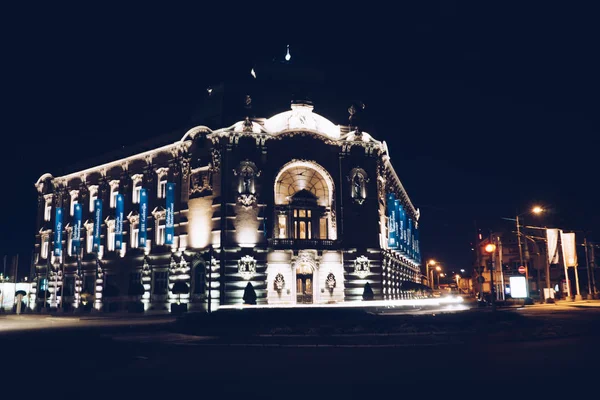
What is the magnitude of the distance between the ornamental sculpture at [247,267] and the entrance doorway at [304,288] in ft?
13.7

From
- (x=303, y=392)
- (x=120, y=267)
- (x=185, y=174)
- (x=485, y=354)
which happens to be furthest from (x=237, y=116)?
(x=303, y=392)

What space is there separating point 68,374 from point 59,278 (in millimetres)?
57053

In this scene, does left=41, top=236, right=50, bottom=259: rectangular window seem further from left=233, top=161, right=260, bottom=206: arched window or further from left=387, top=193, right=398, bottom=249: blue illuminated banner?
left=387, top=193, right=398, bottom=249: blue illuminated banner

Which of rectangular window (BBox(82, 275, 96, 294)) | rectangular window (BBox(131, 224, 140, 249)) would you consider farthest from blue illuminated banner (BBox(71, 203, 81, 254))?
rectangular window (BBox(131, 224, 140, 249))

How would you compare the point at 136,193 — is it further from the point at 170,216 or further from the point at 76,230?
the point at 76,230

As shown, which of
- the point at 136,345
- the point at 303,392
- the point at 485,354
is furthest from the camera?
the point at 136,345

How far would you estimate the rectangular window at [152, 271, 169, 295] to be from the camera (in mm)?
51562

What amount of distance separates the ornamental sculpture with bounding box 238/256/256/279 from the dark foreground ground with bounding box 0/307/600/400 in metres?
21.3

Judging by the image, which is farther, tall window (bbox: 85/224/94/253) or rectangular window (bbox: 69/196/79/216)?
rectangular window (bbox: 69/196/79/216)

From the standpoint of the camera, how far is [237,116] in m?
50.5

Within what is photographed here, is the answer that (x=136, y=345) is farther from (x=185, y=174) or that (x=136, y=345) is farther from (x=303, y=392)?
(x=185, y=174)

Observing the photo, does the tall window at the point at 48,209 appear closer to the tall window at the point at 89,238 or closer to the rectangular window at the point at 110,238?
the tall window at the point at 89,238

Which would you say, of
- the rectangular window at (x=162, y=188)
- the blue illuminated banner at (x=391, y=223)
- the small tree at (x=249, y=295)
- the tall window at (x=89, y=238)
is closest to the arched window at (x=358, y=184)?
the blue illuminated banner at (x=391, y=223)

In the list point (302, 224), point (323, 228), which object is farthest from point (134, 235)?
point (323, 228)
